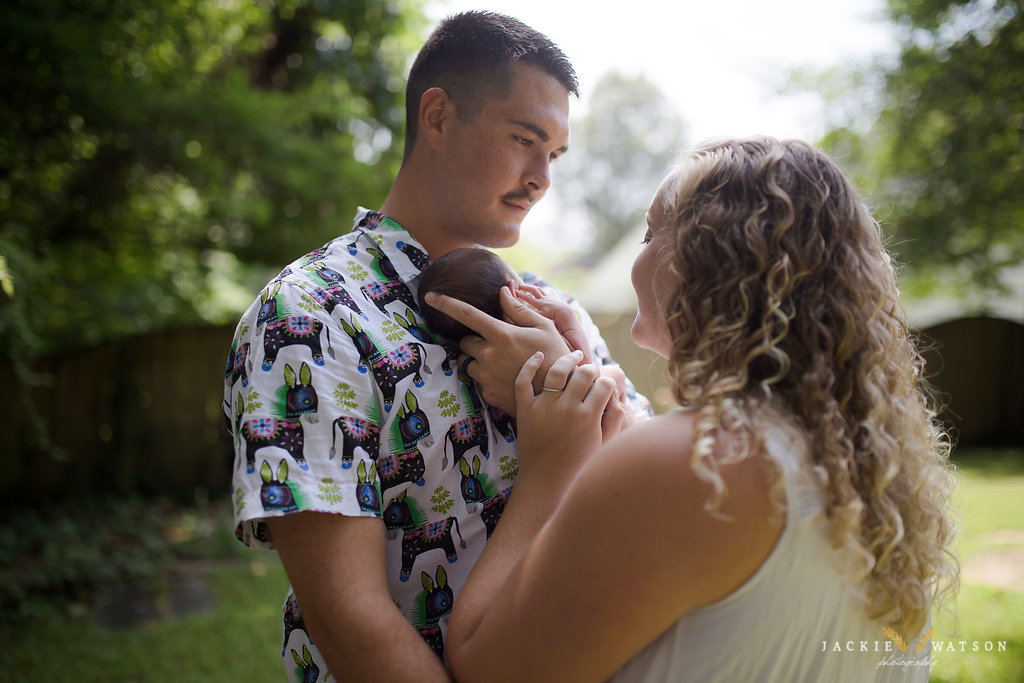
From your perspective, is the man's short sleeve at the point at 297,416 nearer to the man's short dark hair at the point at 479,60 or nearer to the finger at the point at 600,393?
the finger at the point at 600,393

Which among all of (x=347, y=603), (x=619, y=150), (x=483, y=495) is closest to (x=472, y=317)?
(x=483, y=495)

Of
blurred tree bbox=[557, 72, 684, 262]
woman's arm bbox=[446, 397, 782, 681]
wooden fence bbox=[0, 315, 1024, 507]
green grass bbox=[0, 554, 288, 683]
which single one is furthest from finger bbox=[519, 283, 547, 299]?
blurred tree bbox=[557, 72, 684, 262]

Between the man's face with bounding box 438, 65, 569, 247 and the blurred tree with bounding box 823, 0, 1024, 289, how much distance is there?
20.6 feet

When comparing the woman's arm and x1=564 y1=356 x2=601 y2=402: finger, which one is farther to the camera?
x1=564 y1=356 x2=601 y2=402: finger

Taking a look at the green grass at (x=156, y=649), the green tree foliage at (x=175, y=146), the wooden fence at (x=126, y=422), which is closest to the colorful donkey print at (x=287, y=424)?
the green tree foliage at (x=175, y=146)

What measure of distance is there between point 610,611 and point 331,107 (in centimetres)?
696

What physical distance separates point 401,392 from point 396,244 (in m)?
0.54

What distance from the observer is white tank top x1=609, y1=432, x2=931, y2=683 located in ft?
3.82

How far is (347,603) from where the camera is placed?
141 centimetres

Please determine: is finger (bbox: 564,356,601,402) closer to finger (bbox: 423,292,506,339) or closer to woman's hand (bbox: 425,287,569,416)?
woman's hand (bbox: 425,287,569,416)

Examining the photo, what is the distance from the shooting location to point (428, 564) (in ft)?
5.44

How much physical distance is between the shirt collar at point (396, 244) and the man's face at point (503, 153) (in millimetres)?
169

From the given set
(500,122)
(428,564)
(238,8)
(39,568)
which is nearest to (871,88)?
(238,8)

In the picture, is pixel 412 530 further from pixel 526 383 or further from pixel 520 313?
pixel 520 313
